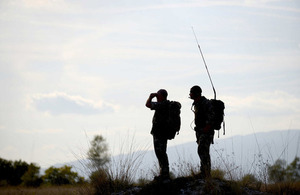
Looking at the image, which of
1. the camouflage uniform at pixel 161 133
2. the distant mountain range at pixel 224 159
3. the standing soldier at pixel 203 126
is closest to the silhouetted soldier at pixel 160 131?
the camouflage uniform at pixel 161 133

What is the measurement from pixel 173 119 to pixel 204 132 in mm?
802

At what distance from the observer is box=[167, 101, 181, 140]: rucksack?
8547 millimetres

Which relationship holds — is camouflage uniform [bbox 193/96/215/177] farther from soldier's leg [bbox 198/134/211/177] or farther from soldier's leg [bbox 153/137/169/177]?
soldier's leg [bbox 153/137/169/177]

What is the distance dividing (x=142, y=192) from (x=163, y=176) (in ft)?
2.08

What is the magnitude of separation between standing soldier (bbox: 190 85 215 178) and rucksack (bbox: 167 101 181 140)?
43 centimetres

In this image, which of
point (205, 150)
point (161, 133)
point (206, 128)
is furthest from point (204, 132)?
point (161, 133)

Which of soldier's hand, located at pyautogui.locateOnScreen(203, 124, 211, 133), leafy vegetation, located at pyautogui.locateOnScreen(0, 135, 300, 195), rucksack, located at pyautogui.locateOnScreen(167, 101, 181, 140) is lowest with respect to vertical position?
leafy vegetation, located at pyautogui.locateOnScreen(0, 135, 300, 195)

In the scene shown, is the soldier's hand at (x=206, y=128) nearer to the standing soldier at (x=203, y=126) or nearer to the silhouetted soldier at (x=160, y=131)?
the standing soldier at (x=203, y=126)

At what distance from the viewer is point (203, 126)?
8.53 m

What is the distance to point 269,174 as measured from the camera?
28.7 ft

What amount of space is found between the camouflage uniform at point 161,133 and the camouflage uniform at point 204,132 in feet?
2.52

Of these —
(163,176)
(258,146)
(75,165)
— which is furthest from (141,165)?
(258,146)

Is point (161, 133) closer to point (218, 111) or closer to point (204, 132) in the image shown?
point (204, 132)

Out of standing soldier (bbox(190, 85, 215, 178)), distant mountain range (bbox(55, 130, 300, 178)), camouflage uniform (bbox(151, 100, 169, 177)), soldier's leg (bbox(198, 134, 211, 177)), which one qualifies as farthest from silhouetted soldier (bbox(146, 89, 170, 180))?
soldier's leg (bbox(198, 134, 211, 177))
